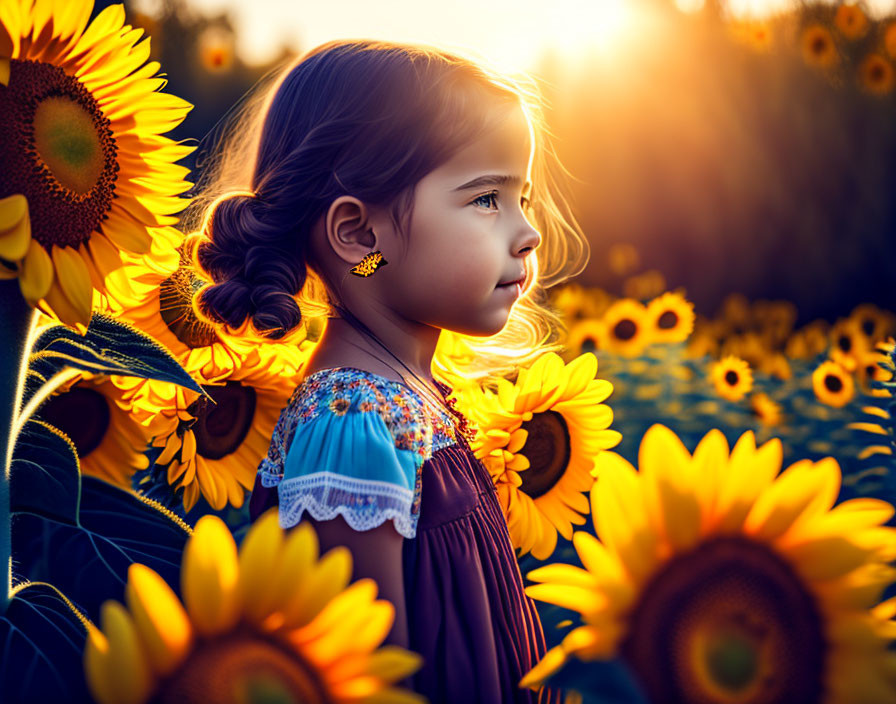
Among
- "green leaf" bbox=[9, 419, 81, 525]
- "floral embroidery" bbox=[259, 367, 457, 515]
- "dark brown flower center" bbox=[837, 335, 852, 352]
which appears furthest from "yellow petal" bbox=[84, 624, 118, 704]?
"dark brown flower center" bbox=[837, 335, 852, 352]

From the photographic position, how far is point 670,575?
501 mm

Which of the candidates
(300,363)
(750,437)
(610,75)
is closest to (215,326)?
(300,363)

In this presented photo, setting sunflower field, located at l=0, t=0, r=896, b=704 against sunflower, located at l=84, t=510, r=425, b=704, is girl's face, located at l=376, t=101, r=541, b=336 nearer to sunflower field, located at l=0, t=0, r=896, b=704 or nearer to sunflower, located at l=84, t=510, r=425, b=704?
sunflower field, located at l=0, t=0, r=896, b=704

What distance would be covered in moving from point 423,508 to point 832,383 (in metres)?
1.70

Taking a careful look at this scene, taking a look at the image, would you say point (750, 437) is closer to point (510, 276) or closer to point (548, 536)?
point (510, 276)

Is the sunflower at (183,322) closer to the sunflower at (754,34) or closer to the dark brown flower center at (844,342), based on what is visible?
the dark brown flower center at (844,342)

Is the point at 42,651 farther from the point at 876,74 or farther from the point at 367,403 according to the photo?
the point at 876,74

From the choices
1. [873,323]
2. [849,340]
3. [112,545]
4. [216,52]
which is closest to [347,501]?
[112,545]

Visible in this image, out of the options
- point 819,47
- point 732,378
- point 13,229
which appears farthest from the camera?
point 819,47

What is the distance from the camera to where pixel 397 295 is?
1.07m

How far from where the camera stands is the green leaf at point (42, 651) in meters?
0.61

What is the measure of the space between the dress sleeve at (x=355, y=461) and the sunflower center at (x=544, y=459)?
11.9 inches

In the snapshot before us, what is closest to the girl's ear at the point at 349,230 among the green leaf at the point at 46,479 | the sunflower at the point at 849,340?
the green leaf at the point at 46,479

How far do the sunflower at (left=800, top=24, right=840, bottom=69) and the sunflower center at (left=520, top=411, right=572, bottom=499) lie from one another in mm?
5155
